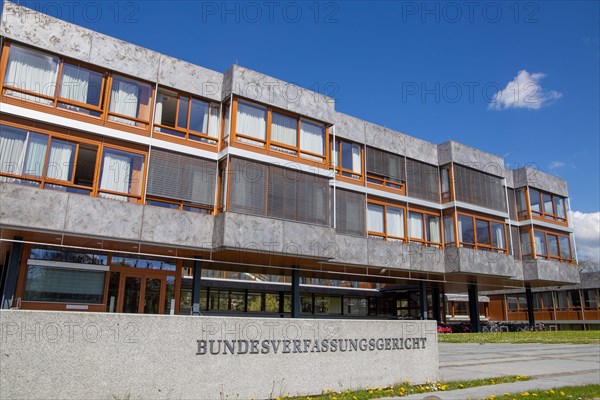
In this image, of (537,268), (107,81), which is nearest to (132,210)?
(107,81)

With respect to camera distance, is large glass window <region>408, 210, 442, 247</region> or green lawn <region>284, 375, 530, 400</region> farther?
large glass window <region>408, 210, 442, 247</region>

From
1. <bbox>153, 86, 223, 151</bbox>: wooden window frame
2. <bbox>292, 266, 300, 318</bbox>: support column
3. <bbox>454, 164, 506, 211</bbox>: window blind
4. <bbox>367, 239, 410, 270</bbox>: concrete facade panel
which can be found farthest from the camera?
<bbox>454, 164, 506, 211</bbox>: window blind

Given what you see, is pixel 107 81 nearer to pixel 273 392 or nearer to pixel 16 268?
pixel 16 268

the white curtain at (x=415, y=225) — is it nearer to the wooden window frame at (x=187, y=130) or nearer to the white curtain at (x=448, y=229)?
the white curtain at (x=448, y=229)

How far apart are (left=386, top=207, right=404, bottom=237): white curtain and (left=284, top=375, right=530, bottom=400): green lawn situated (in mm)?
13666

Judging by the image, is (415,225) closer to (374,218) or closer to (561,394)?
(374,218)

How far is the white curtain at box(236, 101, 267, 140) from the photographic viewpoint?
18.5 m

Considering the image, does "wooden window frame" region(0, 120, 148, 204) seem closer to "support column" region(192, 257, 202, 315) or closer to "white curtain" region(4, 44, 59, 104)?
"white curtain" region(4, 44, 59, 104)

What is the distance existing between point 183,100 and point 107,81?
111 inches

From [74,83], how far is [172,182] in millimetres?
4484

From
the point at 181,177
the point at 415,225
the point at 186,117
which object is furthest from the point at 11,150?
the point at 415,225

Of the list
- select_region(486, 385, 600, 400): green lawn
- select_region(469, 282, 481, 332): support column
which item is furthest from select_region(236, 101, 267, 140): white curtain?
select_region(469, 282, 481, 332): support column

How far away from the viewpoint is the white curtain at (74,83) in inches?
625

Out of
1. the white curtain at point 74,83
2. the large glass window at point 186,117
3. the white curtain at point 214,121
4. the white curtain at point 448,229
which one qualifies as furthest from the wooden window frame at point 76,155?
the white curtain at point 448,229
